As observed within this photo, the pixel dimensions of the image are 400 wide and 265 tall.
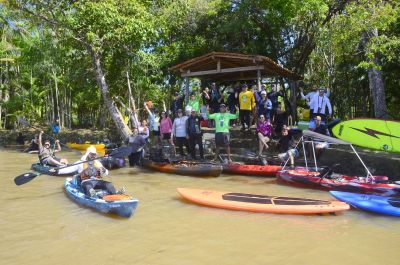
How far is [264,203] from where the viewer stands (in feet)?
26.5

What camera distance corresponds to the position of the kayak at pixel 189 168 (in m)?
11.8

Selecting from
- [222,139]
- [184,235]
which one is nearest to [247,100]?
[222,139]

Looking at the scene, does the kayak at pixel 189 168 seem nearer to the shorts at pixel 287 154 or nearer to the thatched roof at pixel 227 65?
the shorts at pixel 287 154

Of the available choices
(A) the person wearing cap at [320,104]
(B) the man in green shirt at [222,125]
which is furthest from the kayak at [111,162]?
(A) the person wearing cap at [320,104]

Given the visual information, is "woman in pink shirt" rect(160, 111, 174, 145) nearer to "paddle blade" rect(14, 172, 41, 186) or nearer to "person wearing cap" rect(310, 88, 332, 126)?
"person wearing cap" rect(310, 88, 332, 126)

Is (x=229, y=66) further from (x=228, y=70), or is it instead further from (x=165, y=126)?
(x=165, y=126)

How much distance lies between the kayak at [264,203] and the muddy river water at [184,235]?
5.5 inches

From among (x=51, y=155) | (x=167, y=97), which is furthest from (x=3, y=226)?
(x=167, y=97)

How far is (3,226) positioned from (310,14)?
14.7 m

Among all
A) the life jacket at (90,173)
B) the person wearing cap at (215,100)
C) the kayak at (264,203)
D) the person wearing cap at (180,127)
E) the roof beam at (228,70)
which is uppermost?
the roof beam at (228,70)

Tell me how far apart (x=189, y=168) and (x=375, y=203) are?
585 centimetres

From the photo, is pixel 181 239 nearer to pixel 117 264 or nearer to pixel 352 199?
pixel 117 264

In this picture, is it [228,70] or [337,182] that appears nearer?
[337,182]

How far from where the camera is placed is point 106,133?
24000mm
